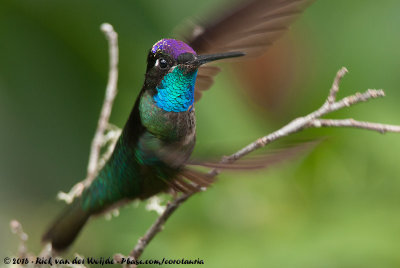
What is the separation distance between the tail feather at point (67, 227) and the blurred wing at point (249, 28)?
0.68m

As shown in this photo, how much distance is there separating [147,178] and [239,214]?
29.5 inches

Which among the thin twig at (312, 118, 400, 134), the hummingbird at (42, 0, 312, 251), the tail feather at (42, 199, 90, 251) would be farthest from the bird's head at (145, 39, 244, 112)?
the tail feather at (42, 199, 90, 251)

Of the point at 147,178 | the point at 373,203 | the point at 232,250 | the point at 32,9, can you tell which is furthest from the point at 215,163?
the point at 32,9

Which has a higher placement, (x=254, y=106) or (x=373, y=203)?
(x=254, y=106)

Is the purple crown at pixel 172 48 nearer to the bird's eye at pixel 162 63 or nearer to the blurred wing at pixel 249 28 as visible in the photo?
the bird's eye at pixel 162 63

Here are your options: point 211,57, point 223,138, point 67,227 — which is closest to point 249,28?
point 211,57

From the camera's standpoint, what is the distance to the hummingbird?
1707 millimetres

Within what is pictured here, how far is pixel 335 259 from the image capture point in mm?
2279

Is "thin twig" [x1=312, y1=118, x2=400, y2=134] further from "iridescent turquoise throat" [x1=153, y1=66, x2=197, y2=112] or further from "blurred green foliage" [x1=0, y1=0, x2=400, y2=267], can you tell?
"iridescent turquoise throat" [x1=153, y1=66, x2=197, y2=112]

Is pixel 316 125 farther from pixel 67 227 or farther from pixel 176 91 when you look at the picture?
pixel 67 227

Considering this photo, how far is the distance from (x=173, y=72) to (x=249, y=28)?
1.00ft

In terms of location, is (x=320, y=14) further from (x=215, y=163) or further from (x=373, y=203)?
(x=215, y=163)

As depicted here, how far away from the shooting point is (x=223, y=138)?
2.80m

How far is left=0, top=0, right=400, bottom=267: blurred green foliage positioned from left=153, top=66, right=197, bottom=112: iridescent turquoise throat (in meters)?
0.19
